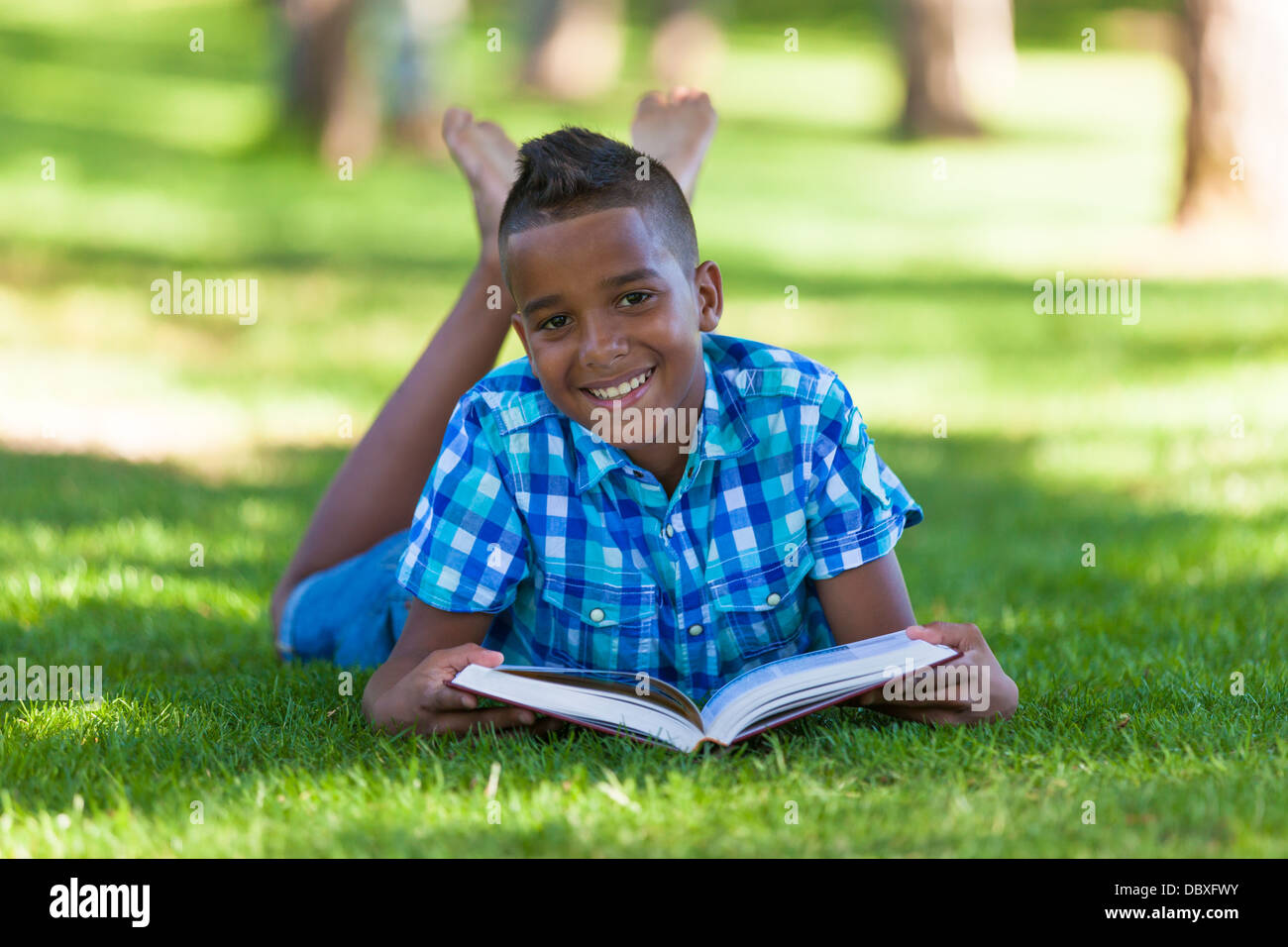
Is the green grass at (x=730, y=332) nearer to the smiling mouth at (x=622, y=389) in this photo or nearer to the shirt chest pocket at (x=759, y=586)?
the shirt chest pocket at (x=759, y=586)

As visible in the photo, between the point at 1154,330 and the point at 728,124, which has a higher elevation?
the point at 728,124

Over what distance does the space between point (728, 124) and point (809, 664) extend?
2106cm

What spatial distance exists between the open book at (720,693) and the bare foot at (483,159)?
1.81m

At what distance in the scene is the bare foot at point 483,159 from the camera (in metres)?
4.63

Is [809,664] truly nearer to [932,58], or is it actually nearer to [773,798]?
[773,798]

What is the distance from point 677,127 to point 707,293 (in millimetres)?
1448

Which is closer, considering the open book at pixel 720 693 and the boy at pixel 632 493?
the open book at pixel 720 693

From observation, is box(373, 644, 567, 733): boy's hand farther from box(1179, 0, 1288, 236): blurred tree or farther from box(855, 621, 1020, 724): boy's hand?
box(1179, 0, 1288, 236): blurred tree

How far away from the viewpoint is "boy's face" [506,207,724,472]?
3.22 metres

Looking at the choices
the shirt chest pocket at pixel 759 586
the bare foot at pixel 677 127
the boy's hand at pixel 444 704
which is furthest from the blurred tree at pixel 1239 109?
the boy's hand at pixel 444 704

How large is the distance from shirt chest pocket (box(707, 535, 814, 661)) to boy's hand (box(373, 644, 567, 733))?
18.6 inches

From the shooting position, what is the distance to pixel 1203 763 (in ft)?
10.0

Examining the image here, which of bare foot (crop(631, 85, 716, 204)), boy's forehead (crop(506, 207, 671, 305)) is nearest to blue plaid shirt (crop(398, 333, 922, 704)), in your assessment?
boy's forehead (crop(506, 207, 671, 305))

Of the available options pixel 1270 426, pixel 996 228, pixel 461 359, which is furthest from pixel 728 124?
pixel 461 359
